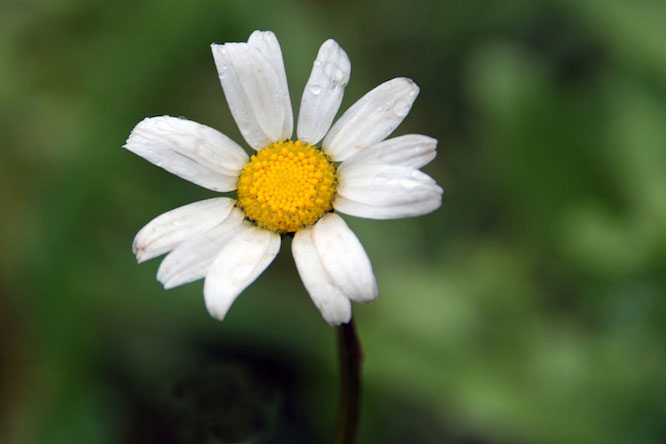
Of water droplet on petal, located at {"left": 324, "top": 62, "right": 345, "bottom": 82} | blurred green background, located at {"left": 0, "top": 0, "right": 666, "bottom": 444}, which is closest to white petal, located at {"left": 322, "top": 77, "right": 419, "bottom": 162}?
water droplet on petal, located at {"left": 324, "top": 62, "right": 345, "bottom": 82}

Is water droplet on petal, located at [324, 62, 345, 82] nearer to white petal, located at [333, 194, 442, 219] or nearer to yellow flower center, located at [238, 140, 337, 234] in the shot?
yellow flower center, located at [238, 140, 337, 234]

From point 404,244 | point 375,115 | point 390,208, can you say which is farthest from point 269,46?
point 404,244

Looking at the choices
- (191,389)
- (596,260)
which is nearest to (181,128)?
(191,389)

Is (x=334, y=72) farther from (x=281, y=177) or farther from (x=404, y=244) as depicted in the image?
(x=404, y=244)

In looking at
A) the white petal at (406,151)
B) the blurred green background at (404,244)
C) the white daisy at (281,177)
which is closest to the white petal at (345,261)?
the white daisy at (281,177)

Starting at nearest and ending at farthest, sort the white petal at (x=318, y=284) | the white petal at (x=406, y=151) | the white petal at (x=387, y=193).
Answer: the white petal at (x=318, y=284)
the white petal at (x=387, y=193)
the white petal at (x=406, y=151)

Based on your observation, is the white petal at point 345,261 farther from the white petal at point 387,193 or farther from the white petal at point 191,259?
the white petal at point 191,259
